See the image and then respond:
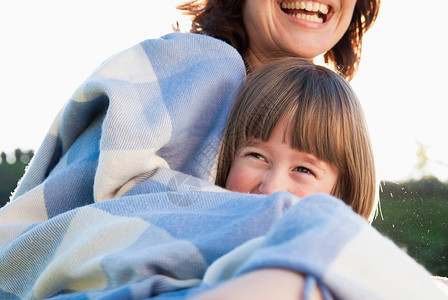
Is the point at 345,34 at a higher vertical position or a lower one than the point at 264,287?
lower

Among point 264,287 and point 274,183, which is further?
point 274,183

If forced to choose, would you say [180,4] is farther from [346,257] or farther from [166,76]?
[346,257]

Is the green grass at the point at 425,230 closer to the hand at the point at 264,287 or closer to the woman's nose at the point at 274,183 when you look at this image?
the woman's nose at the point at 274,183

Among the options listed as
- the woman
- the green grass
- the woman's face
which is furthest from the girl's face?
the green grass

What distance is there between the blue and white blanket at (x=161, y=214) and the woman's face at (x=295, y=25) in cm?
29

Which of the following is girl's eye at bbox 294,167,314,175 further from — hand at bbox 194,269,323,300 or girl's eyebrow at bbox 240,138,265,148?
hand at bbox 194,269,323,300

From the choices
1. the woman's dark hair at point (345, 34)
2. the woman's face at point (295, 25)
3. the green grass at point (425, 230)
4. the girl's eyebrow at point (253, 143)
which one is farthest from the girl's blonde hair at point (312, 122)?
the green grass at point (425, 230)

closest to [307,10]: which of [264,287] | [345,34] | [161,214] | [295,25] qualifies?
[295,25]

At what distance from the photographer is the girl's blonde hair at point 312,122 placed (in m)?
1.41

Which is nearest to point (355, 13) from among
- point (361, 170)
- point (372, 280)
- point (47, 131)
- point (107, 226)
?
point (361, 170)

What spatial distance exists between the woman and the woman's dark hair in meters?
0.17

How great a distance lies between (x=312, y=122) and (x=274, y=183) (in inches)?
6.7

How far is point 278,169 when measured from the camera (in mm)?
1380

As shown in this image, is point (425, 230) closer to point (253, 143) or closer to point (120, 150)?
point (253, 143)
